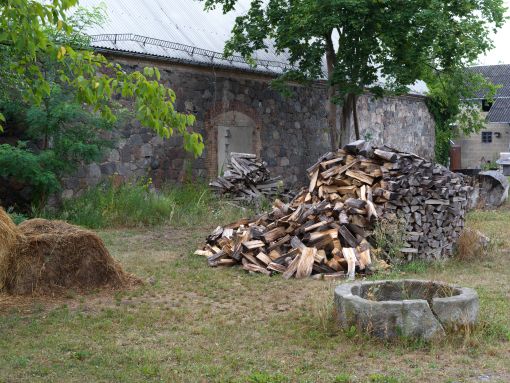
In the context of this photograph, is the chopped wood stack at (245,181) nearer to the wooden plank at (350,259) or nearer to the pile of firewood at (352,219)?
the pile of firewood at (352,219)

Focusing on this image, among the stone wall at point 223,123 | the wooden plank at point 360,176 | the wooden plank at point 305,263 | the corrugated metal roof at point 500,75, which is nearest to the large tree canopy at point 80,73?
the wooden plank at point 305,263

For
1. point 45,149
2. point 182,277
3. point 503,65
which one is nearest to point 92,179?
point 45,149

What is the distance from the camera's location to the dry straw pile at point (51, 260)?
807cm

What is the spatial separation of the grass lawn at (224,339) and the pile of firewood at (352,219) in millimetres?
560

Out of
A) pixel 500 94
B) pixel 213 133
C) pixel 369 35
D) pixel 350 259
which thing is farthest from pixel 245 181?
pixel 500 94

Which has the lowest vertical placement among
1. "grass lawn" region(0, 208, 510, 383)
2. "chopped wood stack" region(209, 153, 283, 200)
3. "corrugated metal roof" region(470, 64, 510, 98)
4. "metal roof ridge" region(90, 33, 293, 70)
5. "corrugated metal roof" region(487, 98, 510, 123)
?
"grass lawn" region(0, 208, 510, 383)

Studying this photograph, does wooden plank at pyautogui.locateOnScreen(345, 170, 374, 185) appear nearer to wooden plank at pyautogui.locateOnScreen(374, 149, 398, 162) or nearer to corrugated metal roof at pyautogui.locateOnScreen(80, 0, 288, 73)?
wooden plank at pyautogui.locateOnScreen(374, 149, 398, 162)

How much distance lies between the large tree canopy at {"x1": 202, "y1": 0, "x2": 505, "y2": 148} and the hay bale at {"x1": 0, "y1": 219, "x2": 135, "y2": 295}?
8.65m

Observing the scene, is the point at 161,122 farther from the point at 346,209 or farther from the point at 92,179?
the point at 92,179

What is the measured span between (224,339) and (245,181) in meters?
9.62

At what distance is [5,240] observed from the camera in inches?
312

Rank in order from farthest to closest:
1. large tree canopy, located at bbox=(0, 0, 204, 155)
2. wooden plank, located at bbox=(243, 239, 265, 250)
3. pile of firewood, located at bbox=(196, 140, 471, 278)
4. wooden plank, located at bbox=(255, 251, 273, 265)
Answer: wooden plank, located at bbox=(243, 239, 265, 250) < wooden plank, located at bbox=(255, 251, 273, 265) < pile of firewood, located at bbox=(196, 140, 471, 278) < large tree canopy, located at bbox=(0, 0, 204, 155)

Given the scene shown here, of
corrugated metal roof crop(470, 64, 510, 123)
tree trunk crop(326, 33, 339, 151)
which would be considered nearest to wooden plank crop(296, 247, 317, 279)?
tree trunk crop(326, 33, 339, 151)

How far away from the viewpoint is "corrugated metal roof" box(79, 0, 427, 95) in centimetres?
1552
